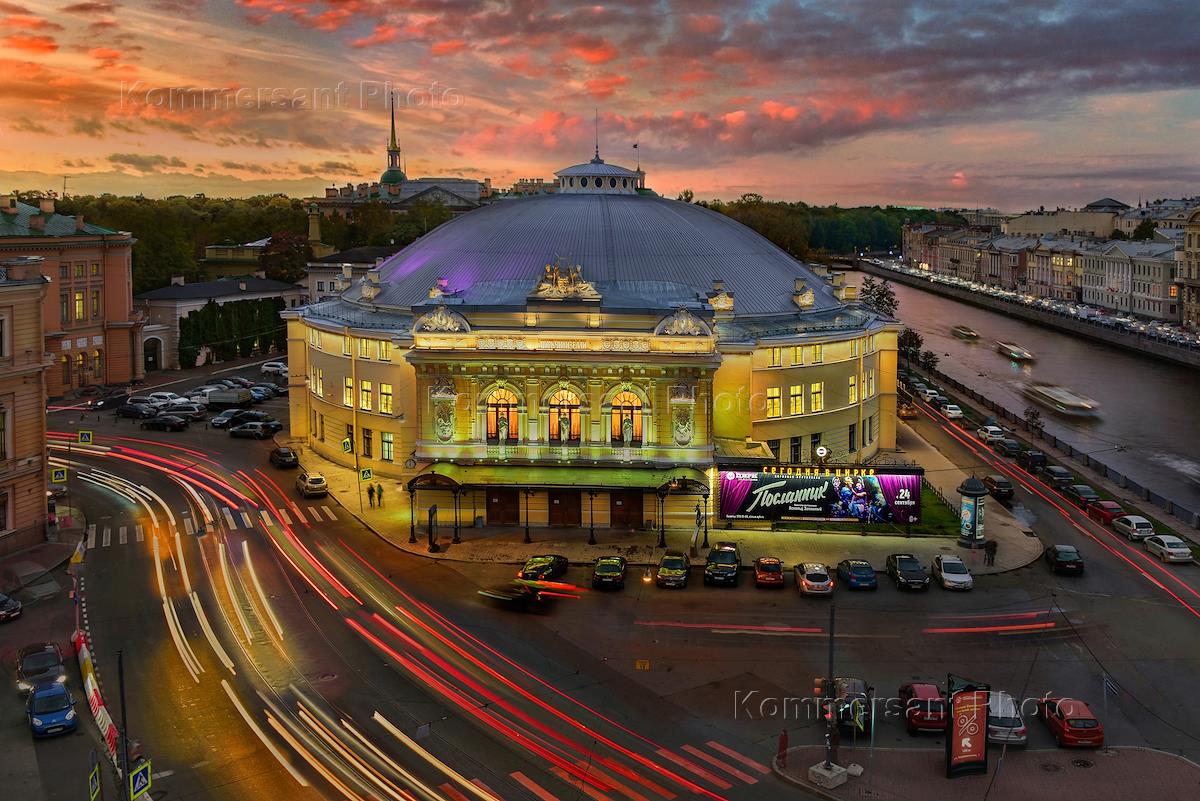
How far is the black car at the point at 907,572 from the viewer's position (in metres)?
44.2

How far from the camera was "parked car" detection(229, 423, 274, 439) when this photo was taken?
74625mm

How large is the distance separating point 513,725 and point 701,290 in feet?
125

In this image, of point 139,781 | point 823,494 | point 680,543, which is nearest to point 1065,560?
point 823,494

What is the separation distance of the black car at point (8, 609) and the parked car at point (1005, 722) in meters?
32.4

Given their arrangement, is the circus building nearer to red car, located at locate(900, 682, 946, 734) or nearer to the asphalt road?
the asphalt road

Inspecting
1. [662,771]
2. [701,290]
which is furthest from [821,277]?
[662,771]

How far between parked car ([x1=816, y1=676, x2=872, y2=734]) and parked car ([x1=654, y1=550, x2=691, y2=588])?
38.5ft

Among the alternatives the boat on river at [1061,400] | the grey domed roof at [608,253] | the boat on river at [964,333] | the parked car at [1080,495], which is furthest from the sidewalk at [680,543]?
the boat on river at [964,333]

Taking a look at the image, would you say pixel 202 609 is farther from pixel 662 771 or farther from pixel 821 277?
pixel 821 277

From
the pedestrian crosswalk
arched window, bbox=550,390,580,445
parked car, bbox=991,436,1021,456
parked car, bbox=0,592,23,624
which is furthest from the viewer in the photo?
parked car, bbox=991,436,1021,456

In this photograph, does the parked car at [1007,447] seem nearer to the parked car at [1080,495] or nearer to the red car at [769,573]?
the parked car at [1080,495]

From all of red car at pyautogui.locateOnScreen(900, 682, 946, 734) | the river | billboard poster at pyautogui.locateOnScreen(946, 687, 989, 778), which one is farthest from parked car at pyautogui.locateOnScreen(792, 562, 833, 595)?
the river

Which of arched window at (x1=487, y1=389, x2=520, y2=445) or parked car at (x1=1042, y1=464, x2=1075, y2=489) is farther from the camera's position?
parked car at (x1=1042, y1=464, x2=1075, y2=489)

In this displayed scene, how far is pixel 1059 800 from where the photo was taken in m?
27.5
